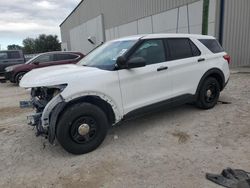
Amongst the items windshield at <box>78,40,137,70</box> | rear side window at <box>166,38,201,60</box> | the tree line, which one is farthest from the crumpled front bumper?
the tree line

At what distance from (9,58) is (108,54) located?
11.8 m

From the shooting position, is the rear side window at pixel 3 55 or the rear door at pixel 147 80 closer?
the rear door at pixel 147 80

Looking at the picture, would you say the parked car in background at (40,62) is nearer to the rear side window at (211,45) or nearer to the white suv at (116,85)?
the white suv at (116,85)

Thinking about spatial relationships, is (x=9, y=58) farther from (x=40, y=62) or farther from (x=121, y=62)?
(x=121, y=62)

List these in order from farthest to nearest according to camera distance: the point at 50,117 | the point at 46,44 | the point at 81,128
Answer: the point at 46,44 < the point at 81,128 < the point at 50,117

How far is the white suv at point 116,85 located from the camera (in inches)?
142

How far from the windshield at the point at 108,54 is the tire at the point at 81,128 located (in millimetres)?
814

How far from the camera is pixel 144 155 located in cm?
370

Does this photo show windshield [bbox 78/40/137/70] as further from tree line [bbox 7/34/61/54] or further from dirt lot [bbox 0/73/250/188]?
tree line [bbox 7/34/61/54]

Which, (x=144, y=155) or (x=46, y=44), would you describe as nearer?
(x=144, y=155)

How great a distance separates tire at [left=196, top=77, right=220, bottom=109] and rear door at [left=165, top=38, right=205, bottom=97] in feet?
0.98

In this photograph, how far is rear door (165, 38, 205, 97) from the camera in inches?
187

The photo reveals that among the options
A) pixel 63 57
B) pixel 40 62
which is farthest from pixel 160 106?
pixel 40 62

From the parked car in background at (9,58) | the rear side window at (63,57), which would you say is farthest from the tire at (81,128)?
the parked car in background at (9,58)
